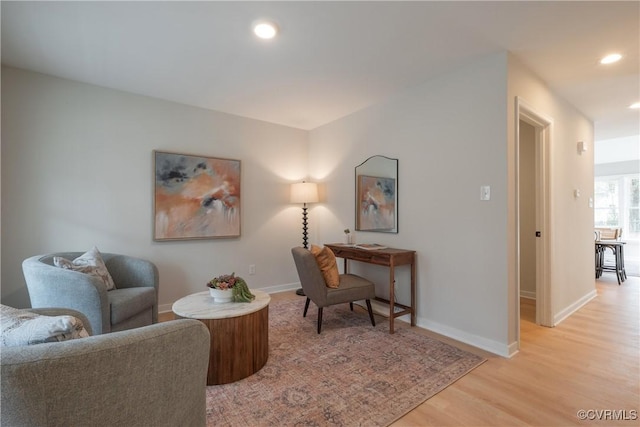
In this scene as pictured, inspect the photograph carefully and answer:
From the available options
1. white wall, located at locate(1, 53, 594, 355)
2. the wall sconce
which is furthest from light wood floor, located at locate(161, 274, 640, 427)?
the wall sconce

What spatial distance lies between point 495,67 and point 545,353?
7.67ft

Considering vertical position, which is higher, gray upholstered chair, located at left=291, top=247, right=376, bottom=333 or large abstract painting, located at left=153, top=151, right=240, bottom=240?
large abstract painting, located at left=153, top=151, right=240, bottom=240

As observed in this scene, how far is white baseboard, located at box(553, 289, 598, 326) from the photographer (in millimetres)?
3037

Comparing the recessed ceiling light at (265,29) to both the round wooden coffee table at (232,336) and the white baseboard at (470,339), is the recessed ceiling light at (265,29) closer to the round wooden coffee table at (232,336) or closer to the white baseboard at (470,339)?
the round wooden coffee table at (232,336)

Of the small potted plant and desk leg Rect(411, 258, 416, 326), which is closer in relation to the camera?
the small potted plant

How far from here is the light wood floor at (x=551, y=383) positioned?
163 centimetres

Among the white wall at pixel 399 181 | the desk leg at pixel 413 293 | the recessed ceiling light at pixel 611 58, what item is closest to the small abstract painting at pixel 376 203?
the white wall at pixel 399 181

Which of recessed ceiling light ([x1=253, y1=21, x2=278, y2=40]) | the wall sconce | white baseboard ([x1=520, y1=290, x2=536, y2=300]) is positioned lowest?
white baseboard ([x1=520, y1=290, x2=536, y2=300])

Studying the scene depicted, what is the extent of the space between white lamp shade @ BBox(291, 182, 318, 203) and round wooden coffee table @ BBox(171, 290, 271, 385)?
87.1 inches

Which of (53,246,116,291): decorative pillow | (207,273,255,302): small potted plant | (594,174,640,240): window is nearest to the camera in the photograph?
(207,273,255,302): small potted plant

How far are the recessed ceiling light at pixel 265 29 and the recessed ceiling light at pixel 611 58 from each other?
2738 mm

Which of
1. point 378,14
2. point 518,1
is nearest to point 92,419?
point 378,14

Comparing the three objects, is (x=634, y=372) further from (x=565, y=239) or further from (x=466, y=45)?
(x=466, y=45)

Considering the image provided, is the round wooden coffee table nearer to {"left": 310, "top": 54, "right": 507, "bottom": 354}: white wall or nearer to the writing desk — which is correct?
the writing desk
